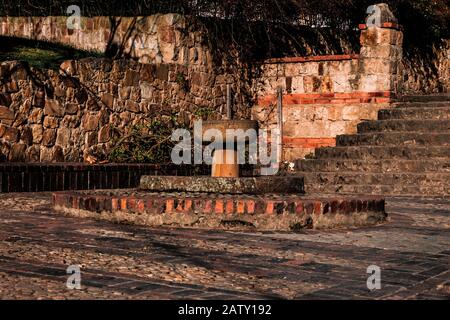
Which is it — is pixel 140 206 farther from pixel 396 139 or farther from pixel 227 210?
pixel 396 139

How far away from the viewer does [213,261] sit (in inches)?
202

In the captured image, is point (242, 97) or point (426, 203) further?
point (242, 97)

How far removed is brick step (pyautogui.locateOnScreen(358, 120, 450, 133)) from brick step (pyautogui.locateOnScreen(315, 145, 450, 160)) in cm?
55

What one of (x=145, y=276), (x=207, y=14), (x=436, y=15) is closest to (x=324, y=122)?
(x=207, y=14)

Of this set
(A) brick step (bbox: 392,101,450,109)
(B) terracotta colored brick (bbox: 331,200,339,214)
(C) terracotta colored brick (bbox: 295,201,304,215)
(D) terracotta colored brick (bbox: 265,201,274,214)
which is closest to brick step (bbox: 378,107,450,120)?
(A) brick step (bbox: 392,101,450,109)

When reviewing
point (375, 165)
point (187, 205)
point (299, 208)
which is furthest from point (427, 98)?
point (187, 205)

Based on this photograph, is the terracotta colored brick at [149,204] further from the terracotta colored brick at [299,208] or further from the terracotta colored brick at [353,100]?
the terracotta colored brick at [353,100]

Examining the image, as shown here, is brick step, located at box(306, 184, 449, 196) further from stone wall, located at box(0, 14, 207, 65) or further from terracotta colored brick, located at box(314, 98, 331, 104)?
stone wall, located at box(0, 14, 207, 65)

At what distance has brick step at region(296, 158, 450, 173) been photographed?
38.1 ft
